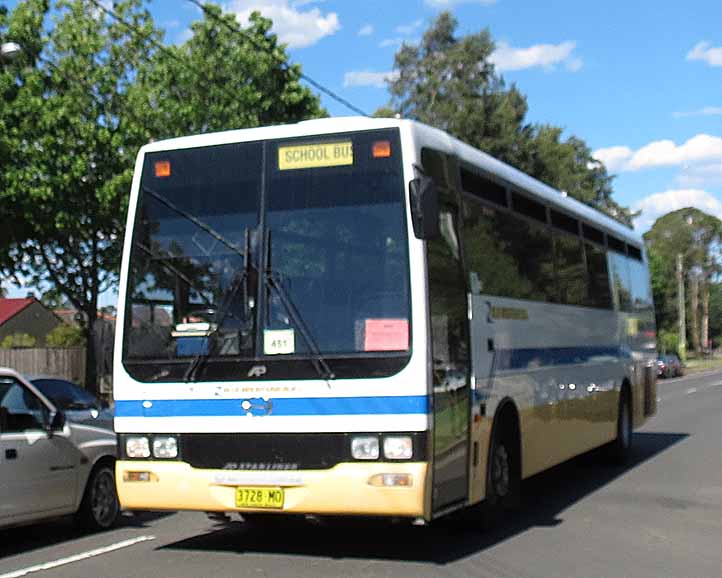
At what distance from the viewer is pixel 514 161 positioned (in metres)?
54.0

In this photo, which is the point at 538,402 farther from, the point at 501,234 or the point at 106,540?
the point at 106,540

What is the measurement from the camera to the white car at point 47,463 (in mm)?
8773

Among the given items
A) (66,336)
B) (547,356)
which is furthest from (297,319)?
(66,336)

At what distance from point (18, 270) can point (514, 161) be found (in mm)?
31405

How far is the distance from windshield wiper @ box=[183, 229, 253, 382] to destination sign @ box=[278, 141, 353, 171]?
0.66 m

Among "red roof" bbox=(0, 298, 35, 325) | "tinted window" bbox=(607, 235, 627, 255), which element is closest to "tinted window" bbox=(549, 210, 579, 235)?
"tinted window" bbox=(607, 235, 627, 255)

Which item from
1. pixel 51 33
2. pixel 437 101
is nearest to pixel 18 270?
pixel 51 33

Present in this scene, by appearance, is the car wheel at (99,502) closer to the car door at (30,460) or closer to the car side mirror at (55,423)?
the car door at (30,460)

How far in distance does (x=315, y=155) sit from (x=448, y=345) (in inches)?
68.5

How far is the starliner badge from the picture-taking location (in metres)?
7.73

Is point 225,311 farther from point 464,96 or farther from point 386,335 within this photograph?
point 464,96

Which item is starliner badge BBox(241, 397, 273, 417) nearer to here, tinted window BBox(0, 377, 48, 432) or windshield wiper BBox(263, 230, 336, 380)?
windshield wiper BBox(263, 230, 336, 380)

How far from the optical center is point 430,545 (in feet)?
28.2

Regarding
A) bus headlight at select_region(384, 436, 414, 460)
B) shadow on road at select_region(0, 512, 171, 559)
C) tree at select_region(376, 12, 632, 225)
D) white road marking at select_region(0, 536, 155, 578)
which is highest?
tree at select_region(376, 12, 632, 225)
